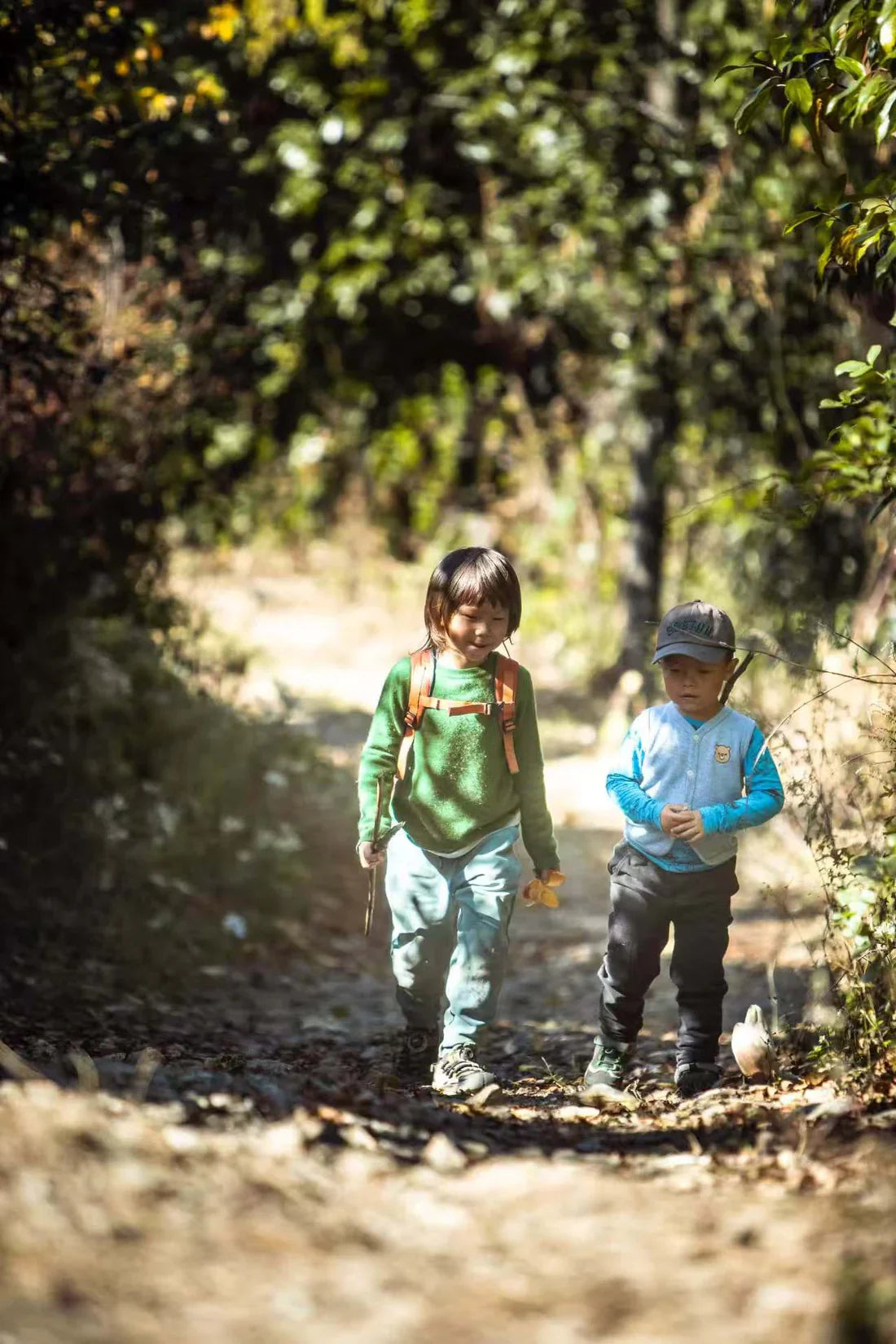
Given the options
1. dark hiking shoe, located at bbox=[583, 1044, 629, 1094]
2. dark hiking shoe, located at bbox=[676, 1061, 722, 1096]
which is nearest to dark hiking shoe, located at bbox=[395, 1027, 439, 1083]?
dark hiking shoe, located at bbox=[583, 1044, 629, 1094]

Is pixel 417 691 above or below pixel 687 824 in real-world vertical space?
above

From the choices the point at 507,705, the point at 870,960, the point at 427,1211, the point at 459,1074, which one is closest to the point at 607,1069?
A: the point at 459,1074

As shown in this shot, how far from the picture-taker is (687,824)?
3.62 metres

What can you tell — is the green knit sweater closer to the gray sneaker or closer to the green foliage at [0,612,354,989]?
the gray sneaker

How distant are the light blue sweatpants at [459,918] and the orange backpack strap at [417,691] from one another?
305 millimetres

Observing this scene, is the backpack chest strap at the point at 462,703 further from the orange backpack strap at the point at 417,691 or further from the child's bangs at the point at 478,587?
the child's bangs at the point at 478,587

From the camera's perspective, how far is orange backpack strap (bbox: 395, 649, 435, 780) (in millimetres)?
3961

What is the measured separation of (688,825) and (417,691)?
824 mm

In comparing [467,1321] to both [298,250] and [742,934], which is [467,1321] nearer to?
[742,934]

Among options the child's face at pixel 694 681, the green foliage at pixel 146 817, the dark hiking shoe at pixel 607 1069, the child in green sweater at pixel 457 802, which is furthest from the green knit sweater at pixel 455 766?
the green foliage at pixel 146 817

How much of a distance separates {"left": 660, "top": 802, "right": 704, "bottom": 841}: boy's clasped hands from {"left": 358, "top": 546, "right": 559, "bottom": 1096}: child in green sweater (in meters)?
0.44

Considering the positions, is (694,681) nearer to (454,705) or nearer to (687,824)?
(687,824)

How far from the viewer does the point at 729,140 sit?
909 cm

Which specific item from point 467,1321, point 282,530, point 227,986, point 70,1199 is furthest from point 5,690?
point 282,530
